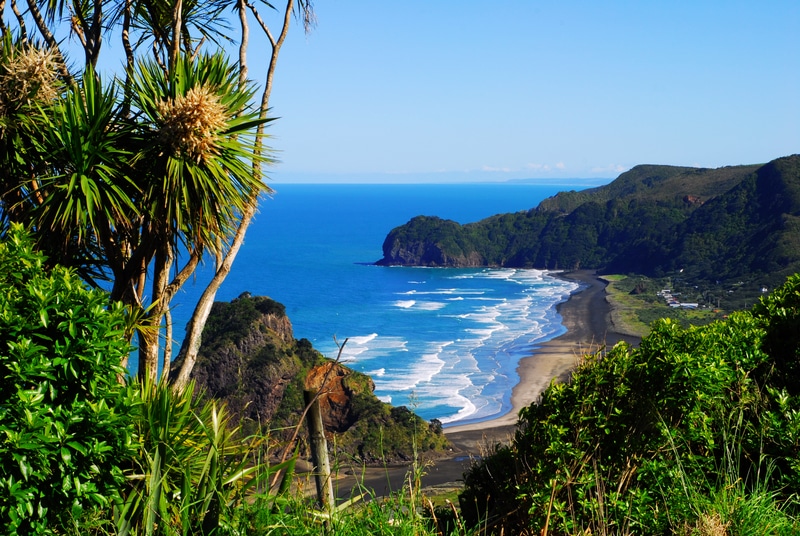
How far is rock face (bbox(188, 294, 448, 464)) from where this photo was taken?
32.6 meters

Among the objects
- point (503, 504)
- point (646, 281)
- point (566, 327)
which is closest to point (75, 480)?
point (503, 504)

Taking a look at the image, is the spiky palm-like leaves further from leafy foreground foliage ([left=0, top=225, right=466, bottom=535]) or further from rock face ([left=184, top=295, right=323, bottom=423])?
rock face ([left=184, top=295, right=323, bottom=423])

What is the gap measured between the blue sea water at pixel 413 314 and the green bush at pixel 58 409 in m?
13.5

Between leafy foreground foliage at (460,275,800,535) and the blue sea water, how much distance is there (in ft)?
39.7

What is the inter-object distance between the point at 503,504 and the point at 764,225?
84597mm

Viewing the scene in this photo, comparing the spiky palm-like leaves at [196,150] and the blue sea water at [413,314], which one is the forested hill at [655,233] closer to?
the blue sea water at [413,314]

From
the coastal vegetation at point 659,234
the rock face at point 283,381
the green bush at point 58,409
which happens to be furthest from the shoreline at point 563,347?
the green bush at point 58,409

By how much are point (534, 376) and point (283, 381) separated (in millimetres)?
14840

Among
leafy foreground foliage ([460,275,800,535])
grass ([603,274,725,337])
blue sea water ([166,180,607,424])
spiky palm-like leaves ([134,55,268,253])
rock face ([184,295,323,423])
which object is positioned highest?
spiky palm-like leaves ([134,55,268,253])

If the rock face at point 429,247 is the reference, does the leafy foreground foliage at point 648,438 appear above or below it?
above

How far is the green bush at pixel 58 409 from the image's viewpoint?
2.90 metres

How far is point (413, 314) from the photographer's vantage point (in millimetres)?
69125

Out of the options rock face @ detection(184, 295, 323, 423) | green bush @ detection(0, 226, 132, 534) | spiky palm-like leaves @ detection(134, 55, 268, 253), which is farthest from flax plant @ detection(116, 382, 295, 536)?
rock face @ detection(184, 295, 323, 423)

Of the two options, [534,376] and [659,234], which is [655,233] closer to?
[659,234]
